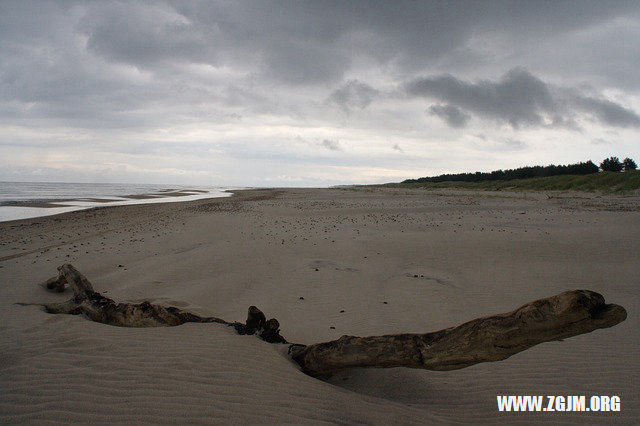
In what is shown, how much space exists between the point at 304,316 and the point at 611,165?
198 ft

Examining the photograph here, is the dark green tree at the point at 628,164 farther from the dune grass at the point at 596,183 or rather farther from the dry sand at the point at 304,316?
the dry sand at the point at 304,316

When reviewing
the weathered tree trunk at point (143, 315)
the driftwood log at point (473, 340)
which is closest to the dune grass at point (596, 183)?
the driftwood log at point (473, 340)

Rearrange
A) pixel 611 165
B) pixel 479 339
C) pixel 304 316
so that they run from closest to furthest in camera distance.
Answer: pixel 479 339
pixel 304 316
pixel 611 165

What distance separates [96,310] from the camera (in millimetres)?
5660

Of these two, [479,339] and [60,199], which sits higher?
[60,199]

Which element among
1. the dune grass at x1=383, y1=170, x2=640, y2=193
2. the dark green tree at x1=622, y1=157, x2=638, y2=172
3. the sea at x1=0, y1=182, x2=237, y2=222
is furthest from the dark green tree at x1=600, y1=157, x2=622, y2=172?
the sea at x1=0, y1=182, x2=237, y2=222

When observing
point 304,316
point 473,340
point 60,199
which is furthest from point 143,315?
point 60,199

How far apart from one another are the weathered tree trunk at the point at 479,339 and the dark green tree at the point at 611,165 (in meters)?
59.7

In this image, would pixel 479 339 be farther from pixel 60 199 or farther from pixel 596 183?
pixel 60 199

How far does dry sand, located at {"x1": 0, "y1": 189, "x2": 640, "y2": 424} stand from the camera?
3523mm

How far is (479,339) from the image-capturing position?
3.40 metres

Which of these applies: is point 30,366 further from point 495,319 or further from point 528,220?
point 528,220

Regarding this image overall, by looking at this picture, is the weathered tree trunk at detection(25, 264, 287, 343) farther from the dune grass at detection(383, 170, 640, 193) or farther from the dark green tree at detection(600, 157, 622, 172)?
the dark green tree at detection(600, 157, 622, 172)

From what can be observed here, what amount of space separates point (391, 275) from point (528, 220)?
431 inches
